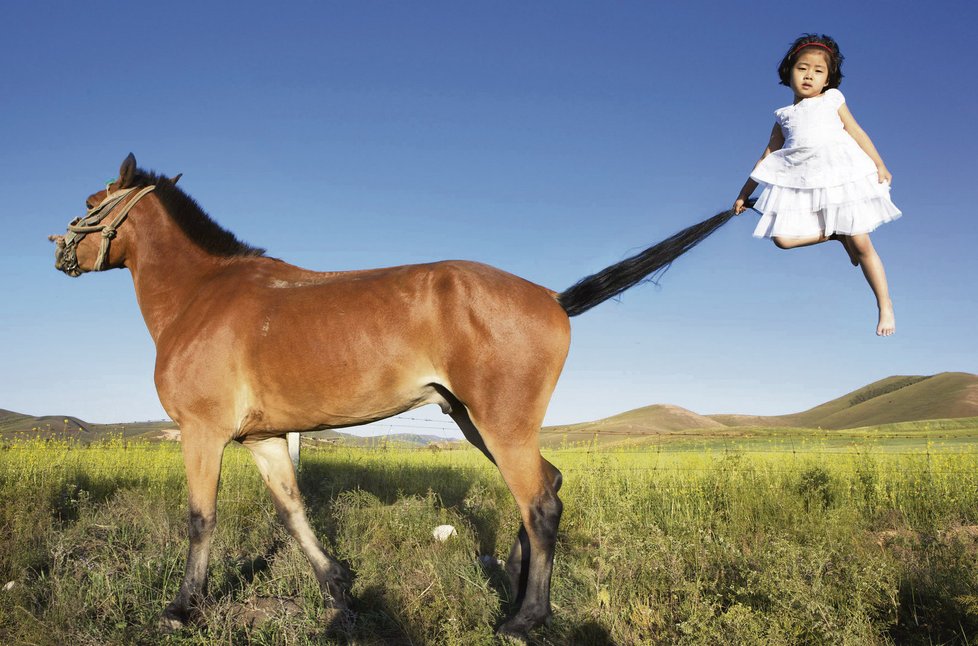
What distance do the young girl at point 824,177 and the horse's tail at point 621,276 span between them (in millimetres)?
939

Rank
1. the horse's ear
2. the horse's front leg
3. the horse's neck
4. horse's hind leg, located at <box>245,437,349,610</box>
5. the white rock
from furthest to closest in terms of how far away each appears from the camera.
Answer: the white rock → the horse's ear → the horse's neck → horse's hind leg, located at <box>245,437,349,610</box> → the horse's front leg

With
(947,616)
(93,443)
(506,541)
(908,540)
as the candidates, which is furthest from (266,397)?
(93,443)

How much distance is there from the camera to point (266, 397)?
4.35 metres

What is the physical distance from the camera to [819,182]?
2.72 metres

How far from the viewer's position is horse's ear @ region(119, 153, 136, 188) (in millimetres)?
5293

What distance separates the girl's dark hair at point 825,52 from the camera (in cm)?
279

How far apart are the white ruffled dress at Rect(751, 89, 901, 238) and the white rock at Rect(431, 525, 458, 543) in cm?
444

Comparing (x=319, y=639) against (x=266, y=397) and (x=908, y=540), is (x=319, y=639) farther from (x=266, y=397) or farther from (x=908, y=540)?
(x=908, y=540)

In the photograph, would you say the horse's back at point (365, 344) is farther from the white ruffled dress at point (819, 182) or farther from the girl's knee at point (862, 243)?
the girl's knee at point (862, 243)

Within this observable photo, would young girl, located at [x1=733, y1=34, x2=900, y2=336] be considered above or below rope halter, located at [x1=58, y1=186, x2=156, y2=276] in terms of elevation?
below

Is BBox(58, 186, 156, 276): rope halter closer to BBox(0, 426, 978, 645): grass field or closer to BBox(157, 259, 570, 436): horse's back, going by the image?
BBox(157, 259, 570, 436): horse's back

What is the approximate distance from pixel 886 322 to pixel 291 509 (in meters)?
4.28

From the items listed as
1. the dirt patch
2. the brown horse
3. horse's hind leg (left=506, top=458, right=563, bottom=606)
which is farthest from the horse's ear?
horse's hind leg (left=506, top=458, right=563, bottom=606)

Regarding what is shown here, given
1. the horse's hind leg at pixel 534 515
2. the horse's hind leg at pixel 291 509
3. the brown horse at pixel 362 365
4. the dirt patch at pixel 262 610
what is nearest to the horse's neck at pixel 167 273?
the brown horse at pixel 362 365
